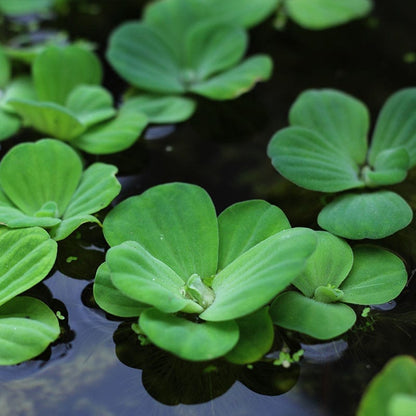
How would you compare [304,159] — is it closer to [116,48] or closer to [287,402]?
[287,402]

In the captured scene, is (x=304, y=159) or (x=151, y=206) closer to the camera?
(x=151, y=206)

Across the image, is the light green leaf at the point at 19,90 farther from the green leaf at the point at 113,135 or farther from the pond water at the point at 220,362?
the green leaf at the point at 113,135

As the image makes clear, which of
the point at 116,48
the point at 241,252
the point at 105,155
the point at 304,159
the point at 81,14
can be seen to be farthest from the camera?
the point at 81,14

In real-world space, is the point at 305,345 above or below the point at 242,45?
below

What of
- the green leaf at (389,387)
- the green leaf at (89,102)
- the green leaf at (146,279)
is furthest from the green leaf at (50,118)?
the green leaf at (389,387)

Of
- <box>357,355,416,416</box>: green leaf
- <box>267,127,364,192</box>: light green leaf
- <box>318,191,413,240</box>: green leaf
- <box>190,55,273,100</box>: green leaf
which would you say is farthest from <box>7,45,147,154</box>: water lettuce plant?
<box>357,355,416,416</box>: green leaf

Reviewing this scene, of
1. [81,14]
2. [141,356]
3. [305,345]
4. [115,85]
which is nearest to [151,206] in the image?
[141,356]

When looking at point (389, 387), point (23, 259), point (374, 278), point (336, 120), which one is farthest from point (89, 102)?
point (389, 387)
